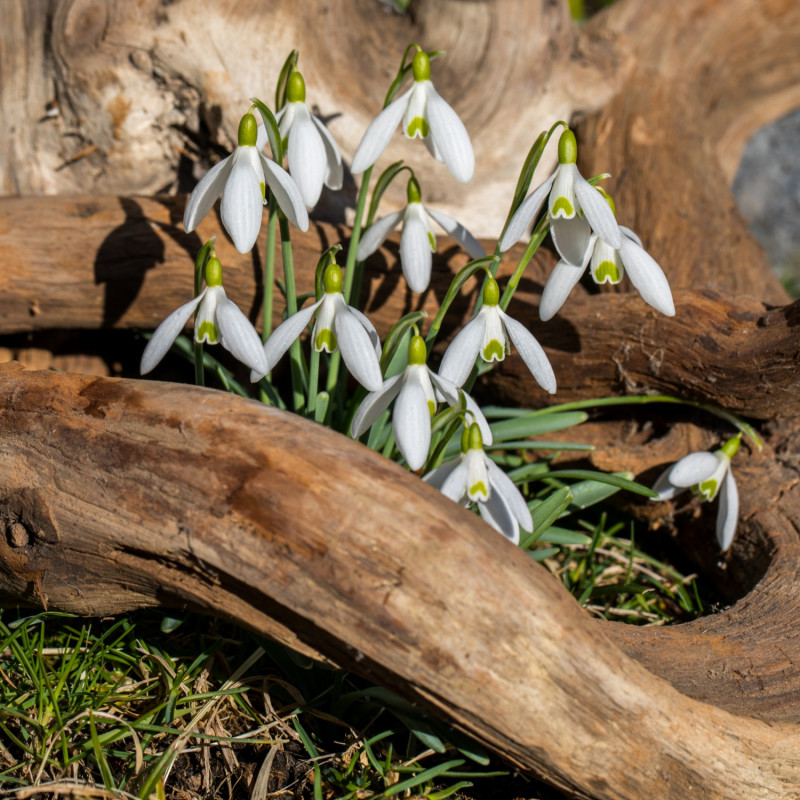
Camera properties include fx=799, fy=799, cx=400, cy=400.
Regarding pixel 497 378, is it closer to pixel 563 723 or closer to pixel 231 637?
pixel 231 637

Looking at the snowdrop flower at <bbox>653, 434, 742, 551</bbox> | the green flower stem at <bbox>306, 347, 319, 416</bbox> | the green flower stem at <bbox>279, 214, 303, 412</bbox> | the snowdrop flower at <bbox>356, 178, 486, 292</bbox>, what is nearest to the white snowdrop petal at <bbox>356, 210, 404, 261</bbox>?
the snowdrop flower at <bbox>356, 178, 486, 292</bbox>

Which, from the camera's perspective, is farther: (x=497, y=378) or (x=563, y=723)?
(x=497, y=378)

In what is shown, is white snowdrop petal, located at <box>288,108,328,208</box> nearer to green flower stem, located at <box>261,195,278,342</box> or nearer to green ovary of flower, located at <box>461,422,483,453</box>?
green flower stem, located at <box>261,195,278,342</box>

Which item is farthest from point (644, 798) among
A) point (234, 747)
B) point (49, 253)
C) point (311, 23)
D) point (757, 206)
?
point (757, 206)

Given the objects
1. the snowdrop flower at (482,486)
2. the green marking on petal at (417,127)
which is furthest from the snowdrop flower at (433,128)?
the snowdrop flower at (482,486)

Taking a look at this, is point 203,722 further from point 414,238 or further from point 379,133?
point 379,133

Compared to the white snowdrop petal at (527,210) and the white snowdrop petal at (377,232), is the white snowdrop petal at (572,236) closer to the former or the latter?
the white snowdrop petal at (527,210)
